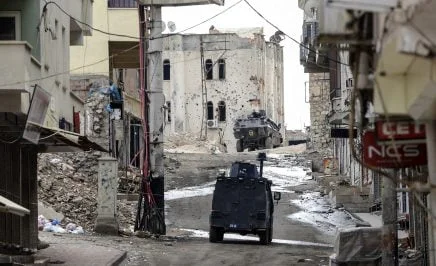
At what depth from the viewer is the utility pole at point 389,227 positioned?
17.5m

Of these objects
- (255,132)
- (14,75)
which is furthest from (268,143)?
(14,75)

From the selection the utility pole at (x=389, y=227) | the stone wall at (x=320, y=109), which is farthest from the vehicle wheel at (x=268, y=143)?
the utility pole at (x=389, y=227)

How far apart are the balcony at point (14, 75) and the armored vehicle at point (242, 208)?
454 inches

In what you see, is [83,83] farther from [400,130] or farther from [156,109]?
[400,130]

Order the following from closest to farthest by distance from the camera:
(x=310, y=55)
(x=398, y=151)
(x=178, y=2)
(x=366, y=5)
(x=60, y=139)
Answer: (x=366, y=5)
(x=398, y=151)
(x=60, y=139)
(x=178, y=2)
(x=310, y=55)

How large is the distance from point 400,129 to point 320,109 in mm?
49675

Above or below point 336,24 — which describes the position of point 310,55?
above

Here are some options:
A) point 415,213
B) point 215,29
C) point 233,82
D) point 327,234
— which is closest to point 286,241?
point 327,234

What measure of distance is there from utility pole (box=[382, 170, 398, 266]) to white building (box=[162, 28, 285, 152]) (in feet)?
200

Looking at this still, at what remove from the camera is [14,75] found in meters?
19.5

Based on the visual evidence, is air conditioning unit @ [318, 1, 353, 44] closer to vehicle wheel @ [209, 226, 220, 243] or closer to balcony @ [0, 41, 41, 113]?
balcony @ [0, 41, 41, 113]

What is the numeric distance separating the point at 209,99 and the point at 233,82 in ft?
8.07

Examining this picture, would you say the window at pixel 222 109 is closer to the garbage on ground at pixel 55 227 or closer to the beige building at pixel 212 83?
the beige building at pixel 212 83

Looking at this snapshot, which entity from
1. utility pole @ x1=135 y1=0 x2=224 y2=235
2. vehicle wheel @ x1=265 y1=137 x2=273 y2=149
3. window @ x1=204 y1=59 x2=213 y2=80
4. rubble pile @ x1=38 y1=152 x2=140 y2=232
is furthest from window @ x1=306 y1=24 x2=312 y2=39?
window @ x1=204 y1=59 x2=213 y2=80
